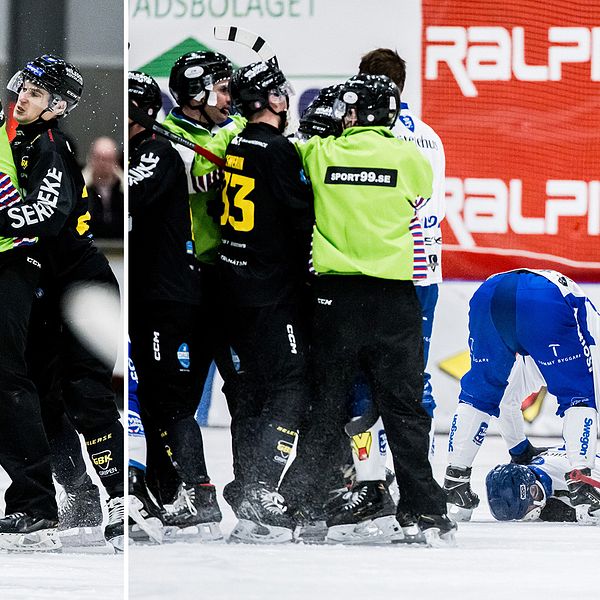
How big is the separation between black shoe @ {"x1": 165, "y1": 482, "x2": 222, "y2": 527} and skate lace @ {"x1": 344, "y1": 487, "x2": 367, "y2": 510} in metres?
0.37

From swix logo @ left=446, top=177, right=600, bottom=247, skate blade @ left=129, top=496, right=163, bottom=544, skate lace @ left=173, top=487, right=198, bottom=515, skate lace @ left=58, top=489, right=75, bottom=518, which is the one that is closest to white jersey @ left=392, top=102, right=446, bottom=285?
skate lace @ left=173, top=487, right=198, bottom=515

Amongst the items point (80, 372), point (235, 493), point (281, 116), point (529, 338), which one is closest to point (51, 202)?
point (80, 372)

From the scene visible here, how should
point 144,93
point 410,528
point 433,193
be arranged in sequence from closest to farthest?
1. point 410,528
2. point 144,93
3. point 433,193

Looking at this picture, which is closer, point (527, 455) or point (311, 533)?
point (311, 533)

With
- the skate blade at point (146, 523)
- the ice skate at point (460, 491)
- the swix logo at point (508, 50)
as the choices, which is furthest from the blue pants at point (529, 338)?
the swix logo at point (508, 50)

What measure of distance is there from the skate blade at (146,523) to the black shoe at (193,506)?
0.19ft

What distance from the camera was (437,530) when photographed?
4234 millimetres

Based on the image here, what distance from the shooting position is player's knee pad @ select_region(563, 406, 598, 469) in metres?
4.86

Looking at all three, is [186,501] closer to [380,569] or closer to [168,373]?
[168,373]

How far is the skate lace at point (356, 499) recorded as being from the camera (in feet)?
14.6

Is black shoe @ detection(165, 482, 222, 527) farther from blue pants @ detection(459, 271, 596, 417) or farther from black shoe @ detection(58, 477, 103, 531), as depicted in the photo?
blue pants @ detection(459, 271, 596, 417)

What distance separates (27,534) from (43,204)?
0.89 m

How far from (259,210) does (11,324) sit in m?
0.77

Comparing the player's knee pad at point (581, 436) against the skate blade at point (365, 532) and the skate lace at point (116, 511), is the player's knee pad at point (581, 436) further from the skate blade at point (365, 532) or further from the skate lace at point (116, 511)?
the skate lace at point (116, 511)
